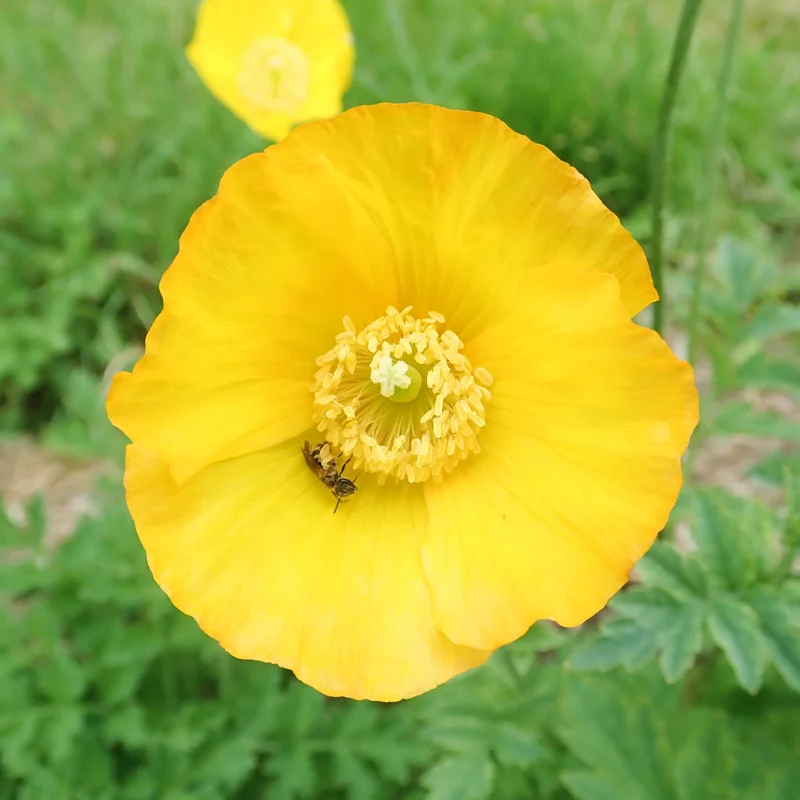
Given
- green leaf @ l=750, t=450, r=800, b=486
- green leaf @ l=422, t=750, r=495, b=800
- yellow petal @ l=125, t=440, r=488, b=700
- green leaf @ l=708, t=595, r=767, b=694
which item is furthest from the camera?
green leaf @ l=750, t=450, r=800, b=486

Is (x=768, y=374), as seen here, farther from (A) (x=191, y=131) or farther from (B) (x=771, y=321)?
(A) (x=191, y=131)

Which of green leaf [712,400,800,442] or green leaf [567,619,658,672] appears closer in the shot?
green leaf [567,619,658,672]

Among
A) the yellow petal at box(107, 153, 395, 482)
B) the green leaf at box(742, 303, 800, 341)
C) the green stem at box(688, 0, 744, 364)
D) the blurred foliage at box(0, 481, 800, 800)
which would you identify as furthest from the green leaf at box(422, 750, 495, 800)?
the green leaf at box(742, 303, 800, 341)

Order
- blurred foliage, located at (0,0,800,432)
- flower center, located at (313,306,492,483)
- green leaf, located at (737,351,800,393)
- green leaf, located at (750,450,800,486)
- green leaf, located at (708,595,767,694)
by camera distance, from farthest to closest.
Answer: blurred foliage, located at (0,0,800,432) < green leaf, located at (737,351,800,393) < green leaf, located at (750,450,800,486) < green leaf, located at (708,595,767,694) < flower center, located at (313,306,492,483)

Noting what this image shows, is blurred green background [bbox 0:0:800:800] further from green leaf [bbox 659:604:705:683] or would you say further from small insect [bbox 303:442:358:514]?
small insect [bbox 303:442:358:514]

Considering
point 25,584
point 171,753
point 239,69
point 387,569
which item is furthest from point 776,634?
point 239,69

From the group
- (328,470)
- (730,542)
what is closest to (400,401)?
(328,470)

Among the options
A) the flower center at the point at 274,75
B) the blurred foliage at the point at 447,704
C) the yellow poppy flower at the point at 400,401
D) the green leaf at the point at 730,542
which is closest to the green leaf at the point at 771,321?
the blurred foliage at the point at 447,704
